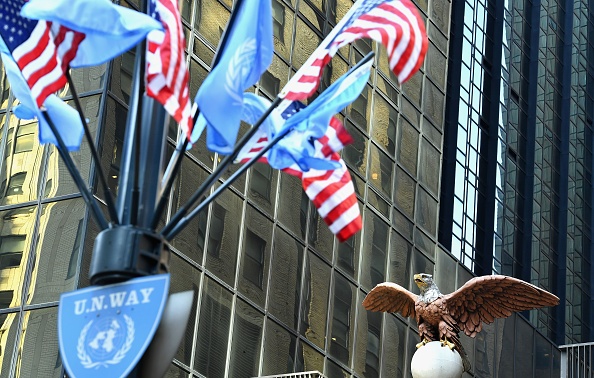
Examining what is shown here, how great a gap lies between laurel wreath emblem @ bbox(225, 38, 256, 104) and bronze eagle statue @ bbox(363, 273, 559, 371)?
8422mm

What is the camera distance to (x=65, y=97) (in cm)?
2688

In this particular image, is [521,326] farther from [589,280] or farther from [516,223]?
[589,280]

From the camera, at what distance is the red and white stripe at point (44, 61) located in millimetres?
12844

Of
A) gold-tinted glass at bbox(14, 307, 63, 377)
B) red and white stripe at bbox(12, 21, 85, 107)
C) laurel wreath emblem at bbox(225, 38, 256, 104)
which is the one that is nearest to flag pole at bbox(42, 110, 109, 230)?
red and white stripe at bbox(12, 21, 85, 107)

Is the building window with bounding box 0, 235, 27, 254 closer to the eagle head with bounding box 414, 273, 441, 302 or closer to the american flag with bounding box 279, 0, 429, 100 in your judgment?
the eagle head with bounding box 414, 273, 441, 302

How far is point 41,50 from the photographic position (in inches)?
509

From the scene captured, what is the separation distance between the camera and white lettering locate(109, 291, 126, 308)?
36.2 feet

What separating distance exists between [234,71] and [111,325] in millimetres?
2623

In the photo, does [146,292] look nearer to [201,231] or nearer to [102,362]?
[102,362]

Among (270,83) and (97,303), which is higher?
(270,83)

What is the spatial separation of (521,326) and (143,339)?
111 feet

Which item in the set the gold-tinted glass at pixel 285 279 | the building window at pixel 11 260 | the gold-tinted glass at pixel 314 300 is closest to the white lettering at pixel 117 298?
the building window at pixel 11 260

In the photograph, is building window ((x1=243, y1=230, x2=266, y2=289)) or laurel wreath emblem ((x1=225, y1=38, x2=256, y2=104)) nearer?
laurel wreath emblem ((x1=225, y1=38, x2=256, y2=104))

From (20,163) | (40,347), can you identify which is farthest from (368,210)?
(40,347)
